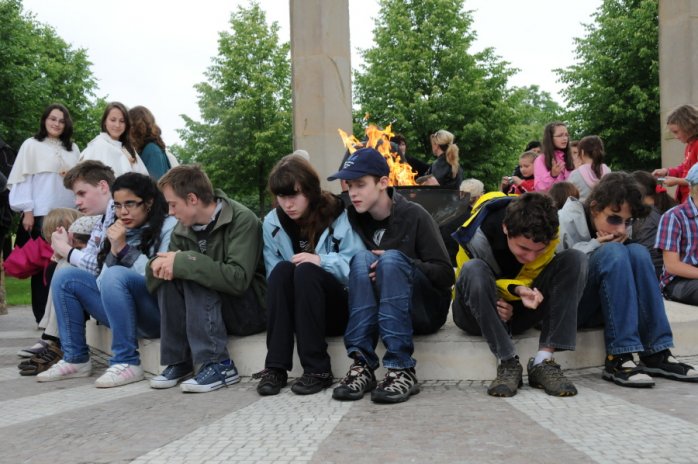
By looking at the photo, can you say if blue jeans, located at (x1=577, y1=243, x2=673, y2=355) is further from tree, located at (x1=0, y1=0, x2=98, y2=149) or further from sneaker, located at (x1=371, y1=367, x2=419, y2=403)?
tree, located at (x1=0, y1=0, x2=98, y2=149)

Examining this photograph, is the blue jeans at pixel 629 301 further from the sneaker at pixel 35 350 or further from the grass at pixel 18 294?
the grass at pixel 18 294

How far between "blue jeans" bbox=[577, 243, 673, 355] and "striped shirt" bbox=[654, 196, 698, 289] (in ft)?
3.41

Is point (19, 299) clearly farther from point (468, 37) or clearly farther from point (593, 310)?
point (468, 37)

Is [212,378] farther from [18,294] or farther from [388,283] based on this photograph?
[18,294]

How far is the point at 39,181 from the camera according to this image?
277 inches

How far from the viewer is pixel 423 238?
4.45m

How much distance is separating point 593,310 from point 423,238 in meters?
1.15

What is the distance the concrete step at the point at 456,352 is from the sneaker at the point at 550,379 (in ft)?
0.90

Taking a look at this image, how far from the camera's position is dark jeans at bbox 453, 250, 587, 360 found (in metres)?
4.15

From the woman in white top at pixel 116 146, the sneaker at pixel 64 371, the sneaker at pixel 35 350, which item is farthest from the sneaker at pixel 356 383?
the woman in white top at pixel 116 146

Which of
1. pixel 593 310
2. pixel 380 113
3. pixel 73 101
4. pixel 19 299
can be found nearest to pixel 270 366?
pixel 593 310

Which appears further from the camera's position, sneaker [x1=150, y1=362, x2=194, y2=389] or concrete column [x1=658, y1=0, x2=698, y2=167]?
concrete column [x1=658, y1=0, x2=698, y2=167]

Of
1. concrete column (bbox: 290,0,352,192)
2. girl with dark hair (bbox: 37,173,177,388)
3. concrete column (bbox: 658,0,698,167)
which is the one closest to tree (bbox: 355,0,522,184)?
concrete column (bbox: 290,0,352,192)

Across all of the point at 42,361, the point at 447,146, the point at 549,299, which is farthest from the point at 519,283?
the point at 447,146
